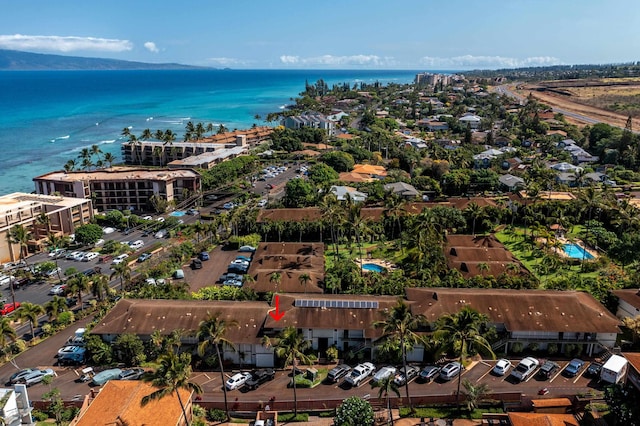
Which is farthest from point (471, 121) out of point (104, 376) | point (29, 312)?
point (104, 376)

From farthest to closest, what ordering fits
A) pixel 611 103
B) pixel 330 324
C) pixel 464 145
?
pixel 611 103 < pixel 464 145 < pixel 330 324

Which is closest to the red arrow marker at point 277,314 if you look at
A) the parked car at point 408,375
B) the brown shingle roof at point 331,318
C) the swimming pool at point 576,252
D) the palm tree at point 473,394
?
the brown shingle roof at point 331,318

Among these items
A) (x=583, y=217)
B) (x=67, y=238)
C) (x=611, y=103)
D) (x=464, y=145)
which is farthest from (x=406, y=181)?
(x=611, y=103)

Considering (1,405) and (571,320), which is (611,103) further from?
(1,405)

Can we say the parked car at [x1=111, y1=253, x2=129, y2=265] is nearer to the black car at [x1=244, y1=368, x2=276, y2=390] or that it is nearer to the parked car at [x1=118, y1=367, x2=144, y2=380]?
the parked car at [x1=118, y1=367, x2=144, y2=380]

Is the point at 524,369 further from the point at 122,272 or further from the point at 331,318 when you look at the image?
the point at 122,272

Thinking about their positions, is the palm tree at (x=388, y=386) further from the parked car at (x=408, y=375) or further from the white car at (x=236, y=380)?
the white car at (x=236, y=380)
